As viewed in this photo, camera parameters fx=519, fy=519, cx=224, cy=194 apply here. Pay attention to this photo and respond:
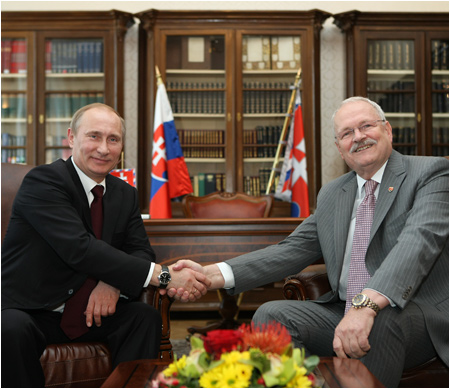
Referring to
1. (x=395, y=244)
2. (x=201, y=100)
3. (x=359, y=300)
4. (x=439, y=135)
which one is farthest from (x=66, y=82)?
(x=359, y=300)

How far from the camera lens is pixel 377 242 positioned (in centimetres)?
182

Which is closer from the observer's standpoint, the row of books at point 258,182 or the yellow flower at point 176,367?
the yellow flower at point 176,367

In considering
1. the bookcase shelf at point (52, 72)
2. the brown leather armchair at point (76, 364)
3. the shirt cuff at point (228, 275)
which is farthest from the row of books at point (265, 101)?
the brown leather armchair at point (76, 364)

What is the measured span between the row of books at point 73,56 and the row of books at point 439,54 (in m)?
3.32

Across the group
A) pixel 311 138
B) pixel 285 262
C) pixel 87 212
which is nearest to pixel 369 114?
pixel 285 262

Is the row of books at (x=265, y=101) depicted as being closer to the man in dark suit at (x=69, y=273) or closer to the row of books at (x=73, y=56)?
the row of books at (x=73, y=56)

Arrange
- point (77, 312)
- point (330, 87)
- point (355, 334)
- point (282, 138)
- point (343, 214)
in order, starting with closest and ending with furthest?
1. point (355, 334)
2. point (77, 312)
3. point (343, 214)
4. point (282, 138)
5. point (330, 87)

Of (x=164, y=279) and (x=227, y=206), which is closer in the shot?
(x=164, y=279)

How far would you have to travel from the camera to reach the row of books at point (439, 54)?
5.20 meters

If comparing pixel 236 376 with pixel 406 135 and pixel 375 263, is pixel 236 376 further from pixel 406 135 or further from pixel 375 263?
pixel 406 135

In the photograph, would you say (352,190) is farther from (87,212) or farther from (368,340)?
(87,212)

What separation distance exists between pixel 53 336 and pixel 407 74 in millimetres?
4505

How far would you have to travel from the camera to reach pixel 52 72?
516cm

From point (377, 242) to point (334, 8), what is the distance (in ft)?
14.2
